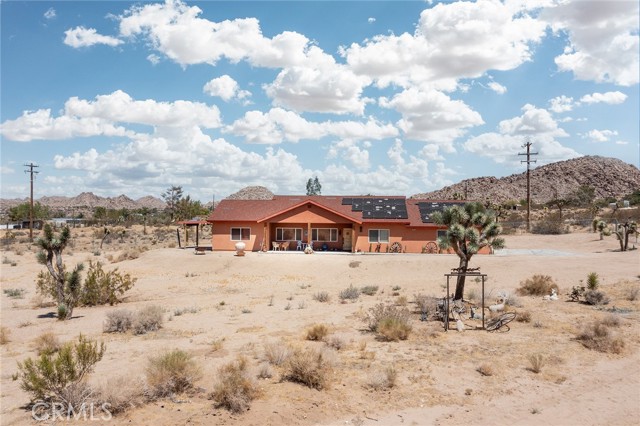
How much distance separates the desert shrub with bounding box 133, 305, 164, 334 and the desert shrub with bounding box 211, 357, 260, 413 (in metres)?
6.41

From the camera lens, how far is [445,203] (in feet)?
134

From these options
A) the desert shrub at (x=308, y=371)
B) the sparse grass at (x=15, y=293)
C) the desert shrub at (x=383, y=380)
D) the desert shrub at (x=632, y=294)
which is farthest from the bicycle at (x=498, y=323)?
the sparse grass at (x=15, y=293)

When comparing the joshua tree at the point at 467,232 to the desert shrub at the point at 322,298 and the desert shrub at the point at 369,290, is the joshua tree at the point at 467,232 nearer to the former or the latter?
the desert shrub at the point at 369,290

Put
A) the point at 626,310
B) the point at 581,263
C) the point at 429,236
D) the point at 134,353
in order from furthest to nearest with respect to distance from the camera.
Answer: the point at 429,236 < the point at 581,263 < the point at 626,310 < the point at 134,353

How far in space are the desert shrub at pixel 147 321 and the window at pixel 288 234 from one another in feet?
76.8

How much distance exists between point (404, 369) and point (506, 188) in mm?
138894

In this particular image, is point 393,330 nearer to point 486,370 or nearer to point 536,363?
point 486,370

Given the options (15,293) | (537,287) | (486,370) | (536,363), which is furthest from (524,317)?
(15,293)

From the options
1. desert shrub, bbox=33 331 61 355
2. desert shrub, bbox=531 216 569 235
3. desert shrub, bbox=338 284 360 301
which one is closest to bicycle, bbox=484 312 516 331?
desert shrub, bbox=338 284 360 301

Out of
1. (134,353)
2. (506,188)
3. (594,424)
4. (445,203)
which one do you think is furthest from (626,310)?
(506,188)

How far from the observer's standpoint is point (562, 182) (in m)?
134

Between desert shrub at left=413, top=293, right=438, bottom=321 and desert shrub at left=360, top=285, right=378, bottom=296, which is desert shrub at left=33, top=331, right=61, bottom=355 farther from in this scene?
desert shrub at left=360, top=285, right=378, bottom=296

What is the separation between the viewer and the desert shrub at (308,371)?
11.0 meters

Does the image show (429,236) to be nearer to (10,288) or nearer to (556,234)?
(556,234)
